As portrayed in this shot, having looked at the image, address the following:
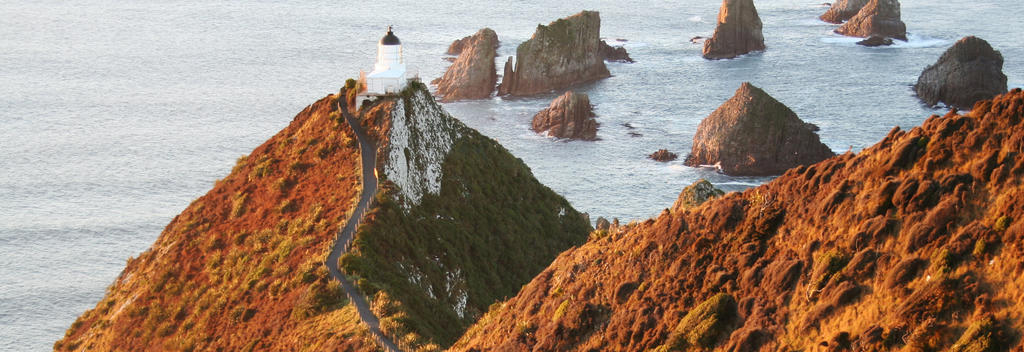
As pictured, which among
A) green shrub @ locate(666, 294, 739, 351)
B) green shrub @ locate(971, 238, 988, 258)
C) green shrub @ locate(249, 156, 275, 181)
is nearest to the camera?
green shrub @ locate(971, 238, 988, 258)

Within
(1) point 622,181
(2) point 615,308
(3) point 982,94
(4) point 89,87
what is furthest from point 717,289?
(4) point 89,87

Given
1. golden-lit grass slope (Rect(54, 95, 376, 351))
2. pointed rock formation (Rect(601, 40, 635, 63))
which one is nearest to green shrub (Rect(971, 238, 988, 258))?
golden-lit grass slope (Rect(54, 95, 376, 351))

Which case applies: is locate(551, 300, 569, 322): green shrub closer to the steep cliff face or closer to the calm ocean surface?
the steep cliff face

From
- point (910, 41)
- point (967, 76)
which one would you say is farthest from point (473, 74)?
point (910, 41)

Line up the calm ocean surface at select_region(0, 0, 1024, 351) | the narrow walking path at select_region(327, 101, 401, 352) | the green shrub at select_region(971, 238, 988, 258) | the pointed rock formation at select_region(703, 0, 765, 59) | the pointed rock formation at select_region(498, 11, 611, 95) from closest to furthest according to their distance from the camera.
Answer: the green shrub at select_region(971, 238, 988, 258), the narrow walking path at select_region(327, 101, 401, 352), the calm ocean surface at select_region(0, 0, 1024, 351), the pointed rock formation at select_region(498, 11, 611, 95), the pointed rock formation at select_region(703, 0, 765, 59)

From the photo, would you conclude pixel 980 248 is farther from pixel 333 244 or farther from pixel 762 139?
pixel 762 139

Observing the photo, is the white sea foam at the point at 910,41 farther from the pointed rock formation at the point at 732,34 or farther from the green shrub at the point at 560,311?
the green shrub at the point at 560,311
